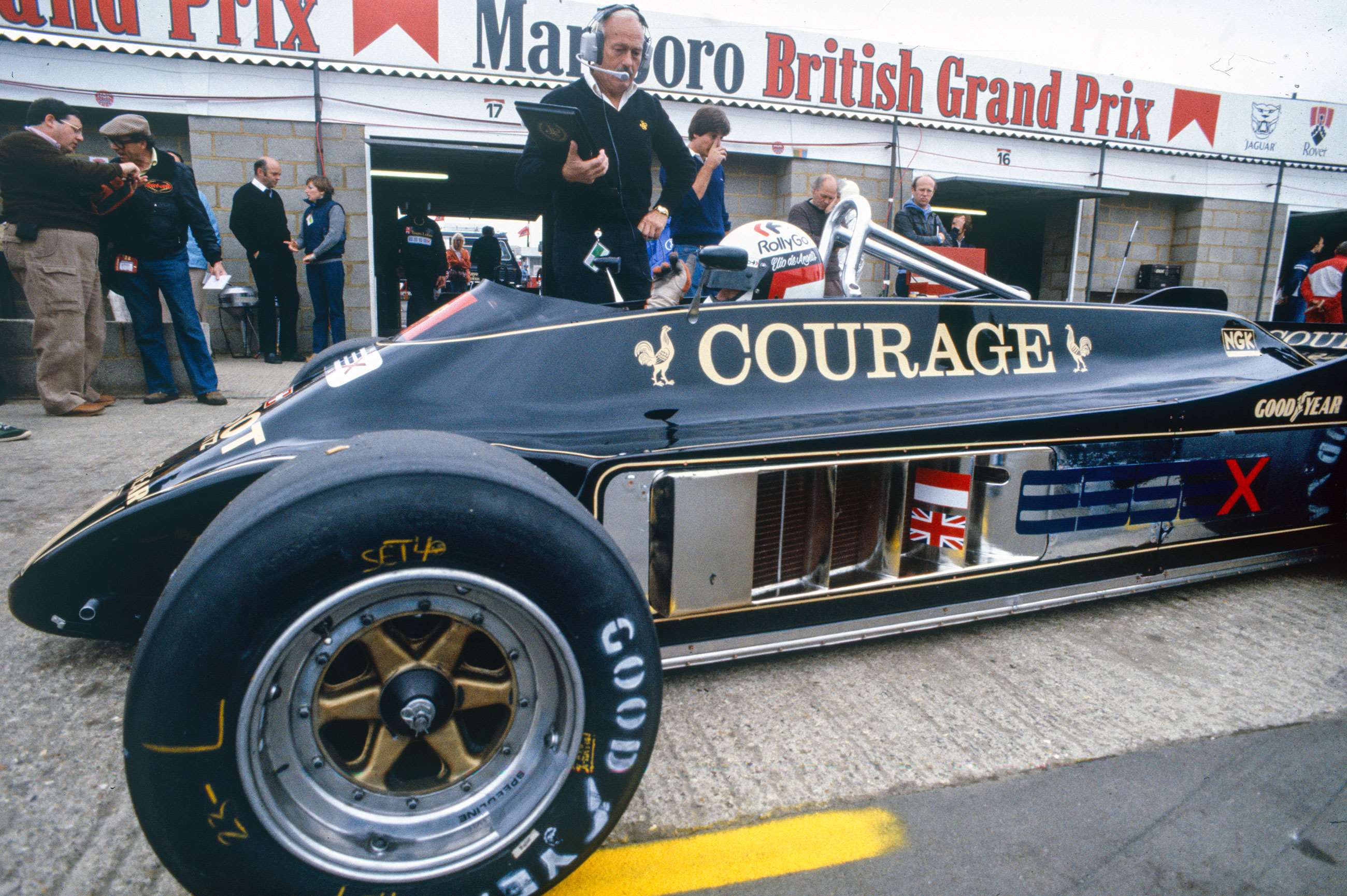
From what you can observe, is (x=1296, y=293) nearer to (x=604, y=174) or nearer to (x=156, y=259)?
(x=604, y=174)

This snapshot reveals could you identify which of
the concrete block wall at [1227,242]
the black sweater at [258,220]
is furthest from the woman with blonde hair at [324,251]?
the concrete block wall at [1227,242]

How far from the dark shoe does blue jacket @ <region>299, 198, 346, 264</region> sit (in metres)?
2.86

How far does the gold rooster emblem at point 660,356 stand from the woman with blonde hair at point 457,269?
1306cm

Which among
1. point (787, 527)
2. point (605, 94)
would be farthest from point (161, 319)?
point (787, 527)

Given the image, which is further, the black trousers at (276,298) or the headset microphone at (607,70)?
the black trousers at (276,298)

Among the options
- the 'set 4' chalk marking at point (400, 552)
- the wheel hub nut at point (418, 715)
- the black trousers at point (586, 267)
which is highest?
the black trousers at point (586, 267)

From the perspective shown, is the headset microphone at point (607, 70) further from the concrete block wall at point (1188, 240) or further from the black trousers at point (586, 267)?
the concrete block wall at point (1188, 240)

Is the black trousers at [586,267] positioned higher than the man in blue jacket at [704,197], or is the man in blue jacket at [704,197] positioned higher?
the man in blue jacket at [704,197]

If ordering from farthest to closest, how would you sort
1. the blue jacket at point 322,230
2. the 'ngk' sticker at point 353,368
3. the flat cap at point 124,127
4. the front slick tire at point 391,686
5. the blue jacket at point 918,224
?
the blue jacket at point 322,230
the blue jacket at point 918,224
the flat cap at point 124,127
the 'ngk' sticker at point 353,368
the front slick tire at point 391,686

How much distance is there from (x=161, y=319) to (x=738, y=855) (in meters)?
5.42

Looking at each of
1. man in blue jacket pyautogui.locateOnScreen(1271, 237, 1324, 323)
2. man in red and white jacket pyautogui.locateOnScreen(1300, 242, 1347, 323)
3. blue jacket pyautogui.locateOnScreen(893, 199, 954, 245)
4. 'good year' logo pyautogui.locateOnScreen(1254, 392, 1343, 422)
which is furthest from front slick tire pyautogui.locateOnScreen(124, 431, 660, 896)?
man in blue jacket pyautogui.locateOnScreen(1271, 237, 1324, 323)

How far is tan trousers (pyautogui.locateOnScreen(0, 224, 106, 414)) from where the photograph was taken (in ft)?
14.9

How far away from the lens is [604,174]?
2.97 metres

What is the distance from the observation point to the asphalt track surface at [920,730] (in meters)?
1.34
